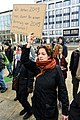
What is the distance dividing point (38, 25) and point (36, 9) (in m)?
0.30

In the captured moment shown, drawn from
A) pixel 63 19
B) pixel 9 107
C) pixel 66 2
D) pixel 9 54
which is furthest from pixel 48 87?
pixel 63 19

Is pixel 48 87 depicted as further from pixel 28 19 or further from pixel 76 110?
pixel 28 19

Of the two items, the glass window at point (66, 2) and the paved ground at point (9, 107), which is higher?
the glass window at point (66, 2)

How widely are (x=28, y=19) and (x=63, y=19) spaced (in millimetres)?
70119

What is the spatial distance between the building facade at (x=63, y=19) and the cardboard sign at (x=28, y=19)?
62.3 meters

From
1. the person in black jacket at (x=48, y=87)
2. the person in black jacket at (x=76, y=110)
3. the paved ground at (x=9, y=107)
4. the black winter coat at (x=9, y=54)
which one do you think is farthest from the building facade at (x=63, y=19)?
the person in black jacket at (x=76, y=110)

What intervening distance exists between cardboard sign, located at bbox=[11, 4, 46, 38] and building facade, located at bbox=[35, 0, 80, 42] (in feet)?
204

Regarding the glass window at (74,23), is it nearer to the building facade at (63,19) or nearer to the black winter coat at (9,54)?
the building facade at (63,19)

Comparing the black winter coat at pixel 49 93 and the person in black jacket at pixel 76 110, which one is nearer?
the person in black jacket at pixel 76 110

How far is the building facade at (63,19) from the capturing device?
2685 inches

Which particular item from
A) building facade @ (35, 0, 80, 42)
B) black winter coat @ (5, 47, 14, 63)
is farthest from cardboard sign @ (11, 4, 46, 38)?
building facade @ (35, 0, 80, 42)

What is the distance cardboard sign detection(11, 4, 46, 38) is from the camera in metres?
4.03

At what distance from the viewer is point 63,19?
72.8 metres

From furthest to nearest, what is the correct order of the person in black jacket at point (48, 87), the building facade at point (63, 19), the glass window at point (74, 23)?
the building facade at point (63, 19)
the glass window at point (74, 23)
the person in black jacket at point (48, 87)
